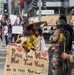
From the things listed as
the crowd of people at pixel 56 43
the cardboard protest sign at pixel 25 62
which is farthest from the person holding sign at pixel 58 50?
the cardboard protest sign at pixel 25 62

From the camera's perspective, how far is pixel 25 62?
691 cm

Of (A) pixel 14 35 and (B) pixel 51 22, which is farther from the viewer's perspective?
(B) pixel 51 22

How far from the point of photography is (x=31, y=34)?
7.44 meters

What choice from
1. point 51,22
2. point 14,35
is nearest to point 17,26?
point 14,35

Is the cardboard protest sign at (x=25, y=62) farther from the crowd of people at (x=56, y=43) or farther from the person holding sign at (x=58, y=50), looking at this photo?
the person holding sign at (x=58, y=50)

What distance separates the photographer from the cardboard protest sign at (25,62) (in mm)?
6852

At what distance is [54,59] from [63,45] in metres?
0.45

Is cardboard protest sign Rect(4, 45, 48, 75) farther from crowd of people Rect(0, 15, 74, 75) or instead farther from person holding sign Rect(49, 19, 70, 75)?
person holding sign Rect(49, 19, 70, 75)

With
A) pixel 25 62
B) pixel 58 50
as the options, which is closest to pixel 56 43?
pixel 58 50

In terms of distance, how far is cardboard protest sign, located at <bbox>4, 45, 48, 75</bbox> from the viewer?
6852mm

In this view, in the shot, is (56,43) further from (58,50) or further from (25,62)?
(25,62)

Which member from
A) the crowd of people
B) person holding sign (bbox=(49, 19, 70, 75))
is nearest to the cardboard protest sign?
the crowd of people

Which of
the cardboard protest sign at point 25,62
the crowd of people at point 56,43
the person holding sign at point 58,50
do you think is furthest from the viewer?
the person holding sign at point 58,50

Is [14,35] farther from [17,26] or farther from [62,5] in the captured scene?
[62,5]
